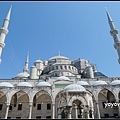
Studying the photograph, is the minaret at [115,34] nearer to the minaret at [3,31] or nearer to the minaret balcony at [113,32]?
the minaret balcony at [113,32]

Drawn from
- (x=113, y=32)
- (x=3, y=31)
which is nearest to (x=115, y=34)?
(x=113, y=32)

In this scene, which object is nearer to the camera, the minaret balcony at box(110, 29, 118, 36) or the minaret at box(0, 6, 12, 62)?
the minaret at box(0, 6, 12, 62)

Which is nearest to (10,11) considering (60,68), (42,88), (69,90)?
(60,68)

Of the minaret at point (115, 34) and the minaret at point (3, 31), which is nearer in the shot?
the minaret at point (3, 31)

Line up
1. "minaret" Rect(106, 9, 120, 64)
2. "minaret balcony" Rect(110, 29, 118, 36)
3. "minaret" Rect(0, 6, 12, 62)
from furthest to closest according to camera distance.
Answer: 1. "minaret balcony" Rect(110, 29, 118, 36)
2. "minaret" Rect(106, 9, 120, 64)
3. "minaret" Rect(0, 6, 12, 62)

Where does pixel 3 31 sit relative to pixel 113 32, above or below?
below

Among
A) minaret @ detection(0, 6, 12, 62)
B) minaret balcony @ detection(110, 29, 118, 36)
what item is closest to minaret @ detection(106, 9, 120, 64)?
minaret balcony @ detection(110, 29, 118, 36)

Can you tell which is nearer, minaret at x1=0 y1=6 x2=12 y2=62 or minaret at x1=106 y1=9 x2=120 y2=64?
minaret at x1=0 y1=6 x2=12 y2=62

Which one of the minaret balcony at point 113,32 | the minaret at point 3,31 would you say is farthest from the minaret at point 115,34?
the minaret at point 3,31

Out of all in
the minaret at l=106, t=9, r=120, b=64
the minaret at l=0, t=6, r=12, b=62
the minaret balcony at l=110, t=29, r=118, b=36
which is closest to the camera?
the minaret at l=0, t=6, r=12, b=62

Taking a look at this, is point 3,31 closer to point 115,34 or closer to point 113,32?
point 113,32

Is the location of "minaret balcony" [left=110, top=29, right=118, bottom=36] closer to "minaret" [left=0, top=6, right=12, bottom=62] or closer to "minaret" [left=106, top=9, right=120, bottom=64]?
"minaret" [left=106, top=9, right=120, bottom=64]

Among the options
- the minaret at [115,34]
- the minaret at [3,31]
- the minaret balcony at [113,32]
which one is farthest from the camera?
the minaret balcony at [113,32]

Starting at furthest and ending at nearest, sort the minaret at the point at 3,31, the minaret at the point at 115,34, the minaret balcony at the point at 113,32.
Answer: the minaret balcony at the point at 113,32 → the minaret at the point at 115,34 → the minaret at the point at 3,31
